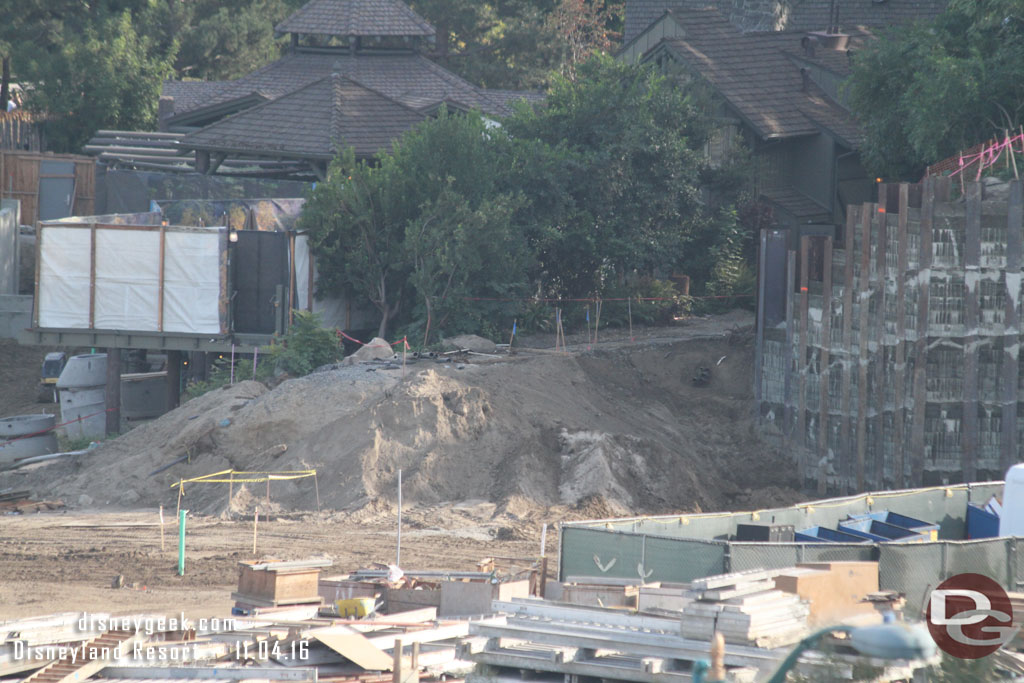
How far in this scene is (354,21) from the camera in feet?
145

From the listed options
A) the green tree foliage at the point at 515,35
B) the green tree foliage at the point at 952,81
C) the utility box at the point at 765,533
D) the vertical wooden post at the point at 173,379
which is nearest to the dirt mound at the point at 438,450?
→ the vertical wooden post at the point at 173,379

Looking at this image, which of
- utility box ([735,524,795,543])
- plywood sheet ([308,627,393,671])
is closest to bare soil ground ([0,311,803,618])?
utility box ([735,524,795,543])

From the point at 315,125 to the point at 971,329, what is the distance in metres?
20.5

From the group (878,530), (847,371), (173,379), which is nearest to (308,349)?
(173,379)

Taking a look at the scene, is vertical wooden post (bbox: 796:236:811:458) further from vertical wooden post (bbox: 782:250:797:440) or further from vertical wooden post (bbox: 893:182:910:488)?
vertical wooden post (bbox: 893:182:910:488)

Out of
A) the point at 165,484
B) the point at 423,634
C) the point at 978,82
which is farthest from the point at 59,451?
the point at 978,82

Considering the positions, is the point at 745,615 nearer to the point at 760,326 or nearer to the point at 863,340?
the point at 863,340

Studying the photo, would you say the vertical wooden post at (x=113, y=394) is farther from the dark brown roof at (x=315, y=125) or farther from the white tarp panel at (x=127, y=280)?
the dark brown roof at (x=315, y=125)

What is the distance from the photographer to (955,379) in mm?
24297

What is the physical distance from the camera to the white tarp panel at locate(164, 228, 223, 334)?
96.8ft

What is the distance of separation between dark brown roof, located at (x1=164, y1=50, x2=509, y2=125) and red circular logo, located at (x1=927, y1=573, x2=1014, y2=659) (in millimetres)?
30855

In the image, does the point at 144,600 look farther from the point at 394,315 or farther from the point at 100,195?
the point at 100,195

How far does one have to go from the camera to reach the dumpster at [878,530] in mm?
18125

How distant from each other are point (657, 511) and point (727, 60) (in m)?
20.3
